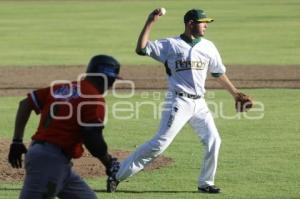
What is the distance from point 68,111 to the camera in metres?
6.87

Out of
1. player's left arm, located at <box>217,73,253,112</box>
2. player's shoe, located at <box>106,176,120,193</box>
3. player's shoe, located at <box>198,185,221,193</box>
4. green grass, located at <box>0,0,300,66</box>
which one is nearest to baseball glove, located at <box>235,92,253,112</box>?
player's left arm, located at <box>217,73,253,112</box>

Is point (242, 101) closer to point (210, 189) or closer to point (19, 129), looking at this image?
point (210, 189)

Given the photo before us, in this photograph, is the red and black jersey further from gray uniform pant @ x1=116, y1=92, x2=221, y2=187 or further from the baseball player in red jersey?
gray uniform pant @ x1=116, y1=92, x2=221, y2=187

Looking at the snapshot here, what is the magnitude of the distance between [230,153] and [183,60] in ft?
9.94

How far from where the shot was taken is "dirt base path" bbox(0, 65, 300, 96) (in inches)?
795

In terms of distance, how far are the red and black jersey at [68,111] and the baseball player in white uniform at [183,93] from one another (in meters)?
2.99

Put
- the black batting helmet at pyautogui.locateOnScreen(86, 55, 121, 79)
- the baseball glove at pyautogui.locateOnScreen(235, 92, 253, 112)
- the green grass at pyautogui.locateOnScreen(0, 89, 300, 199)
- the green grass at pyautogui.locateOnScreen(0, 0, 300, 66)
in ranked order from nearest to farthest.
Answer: the black batting helmet at pyautogui.locateOnScreen(86, 55, 121, 79) < the green grass at pyautogui.locateOnScreen(0, 89, 300, 199) < the baseball glove at pyautogui.locateOnScreen(235, 92, 253, 112) < the green grass at pyautogui.locateOnScreen(0, 0, 300, 66)

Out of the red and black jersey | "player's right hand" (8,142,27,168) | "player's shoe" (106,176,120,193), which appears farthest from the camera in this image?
"player's shoe" (106,176,120,193)

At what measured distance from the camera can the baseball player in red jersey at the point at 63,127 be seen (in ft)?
22.2

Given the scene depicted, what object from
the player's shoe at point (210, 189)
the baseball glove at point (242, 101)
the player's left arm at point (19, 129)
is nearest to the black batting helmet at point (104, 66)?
the player's left arm at point (19, 129)

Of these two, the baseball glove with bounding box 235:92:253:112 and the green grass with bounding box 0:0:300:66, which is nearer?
the baseball glove with bounding box 235:92:253:112

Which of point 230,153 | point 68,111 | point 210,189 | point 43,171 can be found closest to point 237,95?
point 210,189

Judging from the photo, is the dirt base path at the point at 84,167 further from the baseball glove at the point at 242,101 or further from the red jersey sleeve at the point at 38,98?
the red jersey sleeve at the point at 38,98

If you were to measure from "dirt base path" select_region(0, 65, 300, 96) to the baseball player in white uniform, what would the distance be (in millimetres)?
9726
